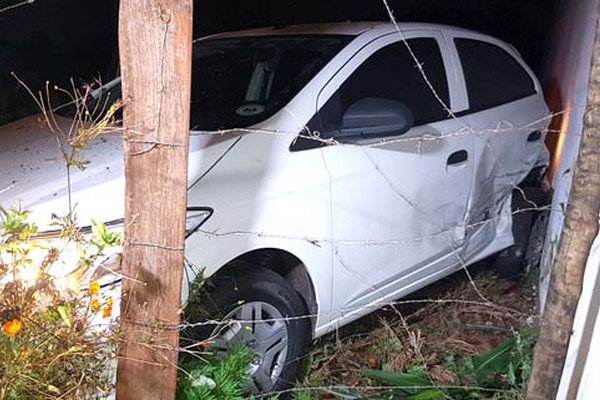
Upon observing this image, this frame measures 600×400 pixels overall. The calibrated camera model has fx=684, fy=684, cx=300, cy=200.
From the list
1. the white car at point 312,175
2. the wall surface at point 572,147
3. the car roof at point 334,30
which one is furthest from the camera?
the car roof at point 334,30

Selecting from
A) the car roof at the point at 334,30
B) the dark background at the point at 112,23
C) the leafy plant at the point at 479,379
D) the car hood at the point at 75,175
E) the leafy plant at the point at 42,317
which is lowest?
the leafy plant at the point at 479,379

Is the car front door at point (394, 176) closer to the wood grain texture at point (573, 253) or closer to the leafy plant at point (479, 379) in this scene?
the leafy plant at point (479, 379)

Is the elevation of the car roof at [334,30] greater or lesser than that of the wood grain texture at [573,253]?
greater

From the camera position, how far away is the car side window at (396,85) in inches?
124

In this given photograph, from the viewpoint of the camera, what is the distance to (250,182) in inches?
111

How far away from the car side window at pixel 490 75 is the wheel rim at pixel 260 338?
1834 millimetres

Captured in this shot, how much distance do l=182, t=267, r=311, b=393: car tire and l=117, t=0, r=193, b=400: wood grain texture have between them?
0.38 m

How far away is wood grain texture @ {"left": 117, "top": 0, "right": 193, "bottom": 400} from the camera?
75.8 inches

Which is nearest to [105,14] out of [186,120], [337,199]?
[337,199]

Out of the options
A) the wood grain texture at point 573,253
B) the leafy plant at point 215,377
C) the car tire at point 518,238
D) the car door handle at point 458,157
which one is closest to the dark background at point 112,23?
the car door handle at point 458,157

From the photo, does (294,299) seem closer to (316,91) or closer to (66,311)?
(316,91)

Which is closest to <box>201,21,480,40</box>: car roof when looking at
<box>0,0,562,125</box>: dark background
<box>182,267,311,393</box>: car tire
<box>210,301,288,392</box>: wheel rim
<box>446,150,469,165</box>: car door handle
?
<box>446,150,469,165</box>: car door handle

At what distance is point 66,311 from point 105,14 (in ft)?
23.4

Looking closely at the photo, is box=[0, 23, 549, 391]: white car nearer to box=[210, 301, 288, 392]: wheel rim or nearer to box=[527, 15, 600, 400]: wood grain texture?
box=[210, 301, 288, 392]: wheel rim
